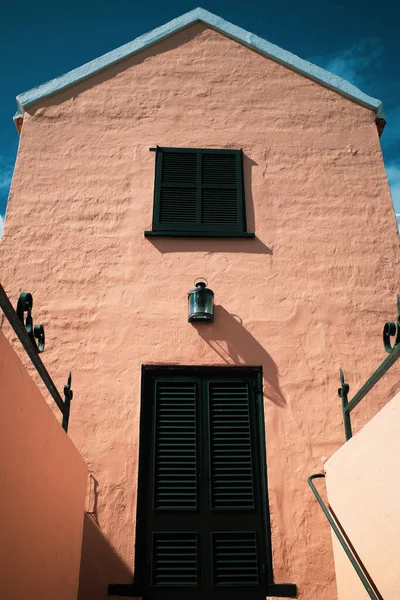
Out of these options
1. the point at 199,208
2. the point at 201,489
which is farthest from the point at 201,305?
the point at 201,489

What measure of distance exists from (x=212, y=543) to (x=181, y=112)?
491cm

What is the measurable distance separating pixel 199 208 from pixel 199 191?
250 mm

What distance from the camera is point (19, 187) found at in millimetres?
7039

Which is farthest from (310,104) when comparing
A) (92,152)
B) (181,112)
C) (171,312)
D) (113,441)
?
(113,441)

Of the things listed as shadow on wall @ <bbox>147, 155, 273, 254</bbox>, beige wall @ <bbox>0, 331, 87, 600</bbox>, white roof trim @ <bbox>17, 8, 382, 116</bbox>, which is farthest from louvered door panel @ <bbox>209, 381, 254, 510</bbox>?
white roof trim @ <bbox>17, 8, 382, 116</bbox>

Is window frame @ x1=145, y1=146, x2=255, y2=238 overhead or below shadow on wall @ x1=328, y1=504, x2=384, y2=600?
overhead

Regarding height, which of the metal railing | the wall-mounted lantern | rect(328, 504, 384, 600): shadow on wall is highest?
the wall-mounted lantern

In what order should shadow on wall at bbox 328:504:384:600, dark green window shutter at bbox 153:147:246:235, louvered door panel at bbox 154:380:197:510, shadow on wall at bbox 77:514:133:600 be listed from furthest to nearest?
dark green window shutter at bbox 153:147:246:235 < louvered door panel at bbox 154:380:197:510 < shadow on wall at bbox 77:514:133:600 < shadow on wall at bbox 328:504:384:600

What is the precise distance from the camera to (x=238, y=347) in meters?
6.13

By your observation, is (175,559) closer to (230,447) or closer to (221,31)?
(230,447)

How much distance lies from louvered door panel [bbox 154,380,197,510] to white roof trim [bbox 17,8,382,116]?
13.2ft

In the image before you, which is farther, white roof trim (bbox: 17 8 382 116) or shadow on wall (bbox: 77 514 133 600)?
white roof trim (bbox: 17 8 382 116)

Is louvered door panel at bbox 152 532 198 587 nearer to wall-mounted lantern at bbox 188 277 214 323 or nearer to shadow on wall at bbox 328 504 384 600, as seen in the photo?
shadow on wall at bbox 328 504 384 600

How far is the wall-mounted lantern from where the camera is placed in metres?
6.14
